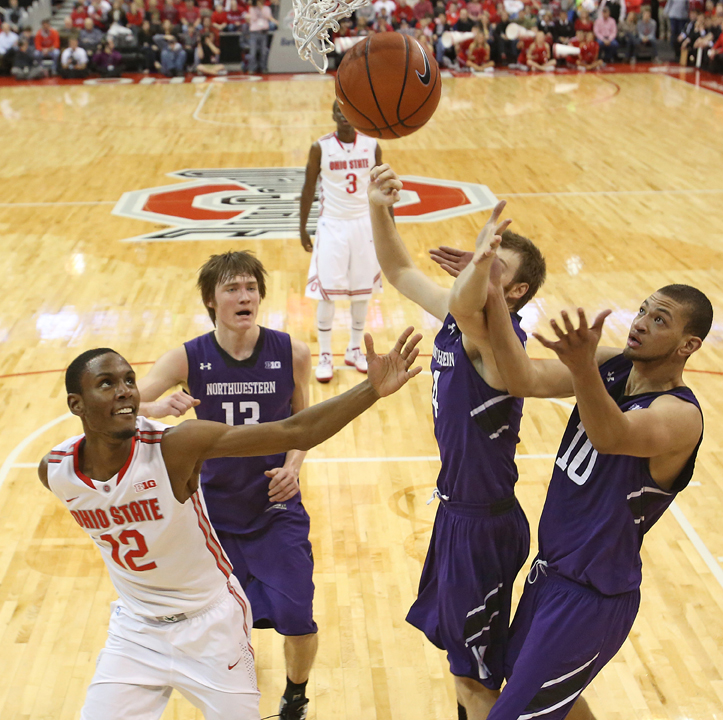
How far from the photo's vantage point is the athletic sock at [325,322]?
748 centimetres

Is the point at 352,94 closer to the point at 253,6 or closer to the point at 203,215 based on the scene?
the point at 203,215

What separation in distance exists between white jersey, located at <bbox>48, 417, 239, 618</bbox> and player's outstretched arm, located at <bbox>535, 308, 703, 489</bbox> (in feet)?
4.39

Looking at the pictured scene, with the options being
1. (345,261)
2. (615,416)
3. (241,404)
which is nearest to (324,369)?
(345,261)

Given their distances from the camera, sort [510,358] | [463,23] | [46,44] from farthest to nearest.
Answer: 1. [463,23]
2. [46,44]
3. [510,358]

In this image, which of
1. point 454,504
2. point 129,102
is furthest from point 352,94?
point 129,102

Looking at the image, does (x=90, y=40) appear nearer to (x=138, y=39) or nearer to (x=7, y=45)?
(x=138, y=39)

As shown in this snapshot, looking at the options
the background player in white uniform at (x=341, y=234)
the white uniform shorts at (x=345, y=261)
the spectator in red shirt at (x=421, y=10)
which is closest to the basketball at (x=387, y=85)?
the background player in white uniform at (x=341, y=234)

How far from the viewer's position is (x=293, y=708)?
3906mm

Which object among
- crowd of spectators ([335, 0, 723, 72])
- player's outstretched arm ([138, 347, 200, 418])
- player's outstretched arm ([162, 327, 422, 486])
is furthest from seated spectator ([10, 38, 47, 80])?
player's outstretched arm ([162, 327, 422, 486])

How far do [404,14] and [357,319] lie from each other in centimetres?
1832

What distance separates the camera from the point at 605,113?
17594 millimetres

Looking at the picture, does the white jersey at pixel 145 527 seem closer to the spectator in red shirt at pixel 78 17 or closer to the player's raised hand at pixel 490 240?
the player's raised hand at pixel 490 240

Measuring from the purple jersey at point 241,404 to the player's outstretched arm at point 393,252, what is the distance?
0.64 meters

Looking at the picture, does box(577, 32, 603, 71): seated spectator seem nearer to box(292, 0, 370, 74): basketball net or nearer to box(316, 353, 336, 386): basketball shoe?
box(316, 353, 336, 386): basketball shoe
